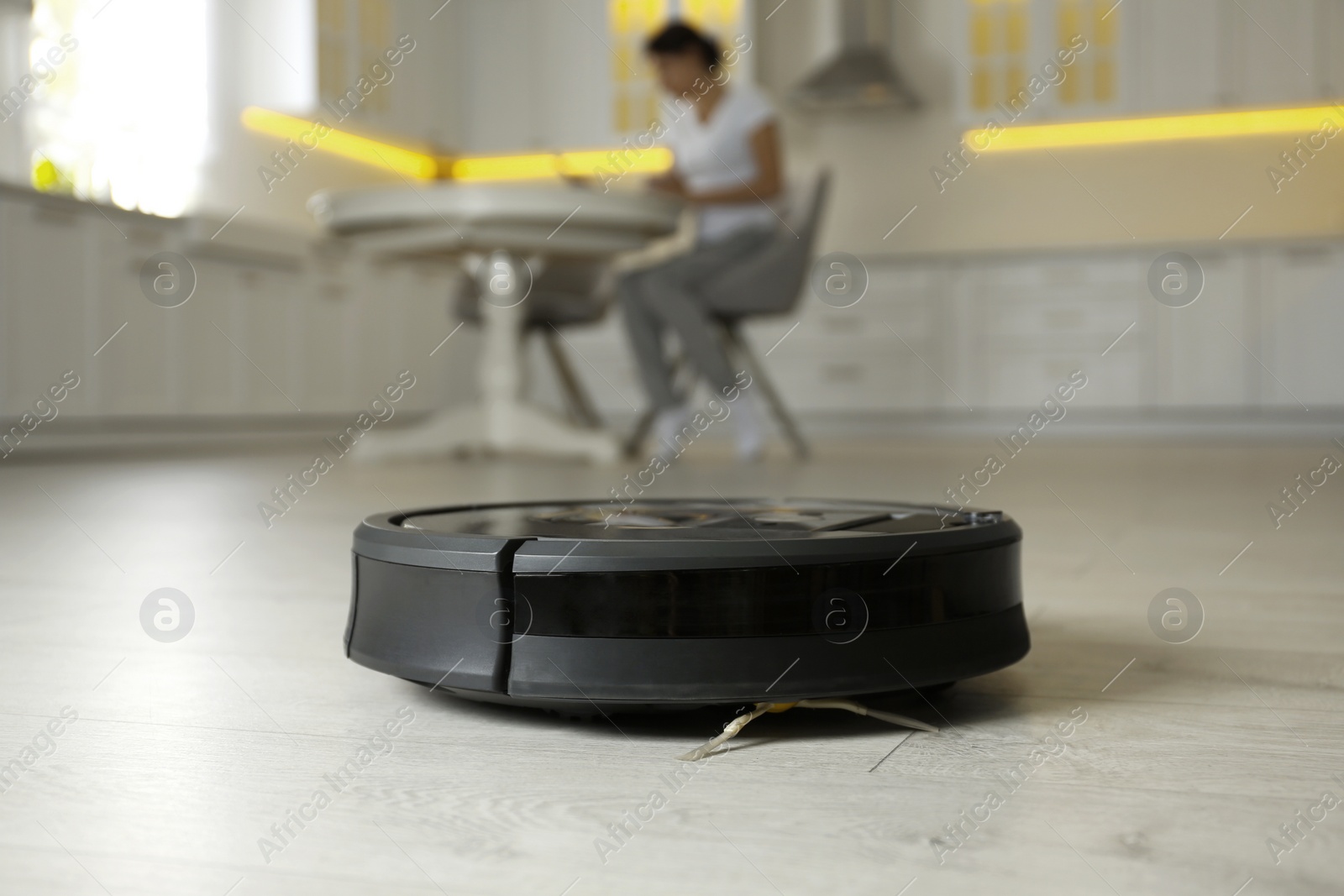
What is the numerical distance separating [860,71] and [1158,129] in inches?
57.1

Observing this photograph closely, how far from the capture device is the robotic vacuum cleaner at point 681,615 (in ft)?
2.15

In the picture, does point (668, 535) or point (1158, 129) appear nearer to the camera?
point (668, 535)

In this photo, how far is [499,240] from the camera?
11.4 ft

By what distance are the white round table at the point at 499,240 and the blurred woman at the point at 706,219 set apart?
0.20 meters

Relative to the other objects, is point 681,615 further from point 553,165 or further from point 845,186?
point 553,165

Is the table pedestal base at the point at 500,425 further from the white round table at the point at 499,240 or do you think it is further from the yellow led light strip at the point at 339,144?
the yellow led light strip at the point at 339,144

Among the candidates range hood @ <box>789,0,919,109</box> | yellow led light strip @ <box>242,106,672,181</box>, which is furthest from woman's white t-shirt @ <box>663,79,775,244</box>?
yellow led light strip @ <box>242,106,672,181</box>

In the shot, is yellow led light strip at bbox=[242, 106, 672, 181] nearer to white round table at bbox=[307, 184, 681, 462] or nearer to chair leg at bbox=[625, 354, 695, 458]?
chair leg at bbox=[625, 354, 695, 458]

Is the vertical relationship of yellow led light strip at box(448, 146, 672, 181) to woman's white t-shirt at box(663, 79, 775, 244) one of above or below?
above

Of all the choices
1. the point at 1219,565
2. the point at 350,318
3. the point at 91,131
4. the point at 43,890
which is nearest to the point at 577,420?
the point at 350,318

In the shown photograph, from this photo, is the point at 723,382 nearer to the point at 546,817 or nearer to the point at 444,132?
the point at 546,817

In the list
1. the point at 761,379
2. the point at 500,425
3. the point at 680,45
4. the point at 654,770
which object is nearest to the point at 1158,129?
the point at 761,379

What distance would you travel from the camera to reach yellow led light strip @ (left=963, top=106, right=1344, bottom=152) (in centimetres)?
595

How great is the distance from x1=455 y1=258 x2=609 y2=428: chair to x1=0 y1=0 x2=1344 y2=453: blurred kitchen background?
1247 mm
